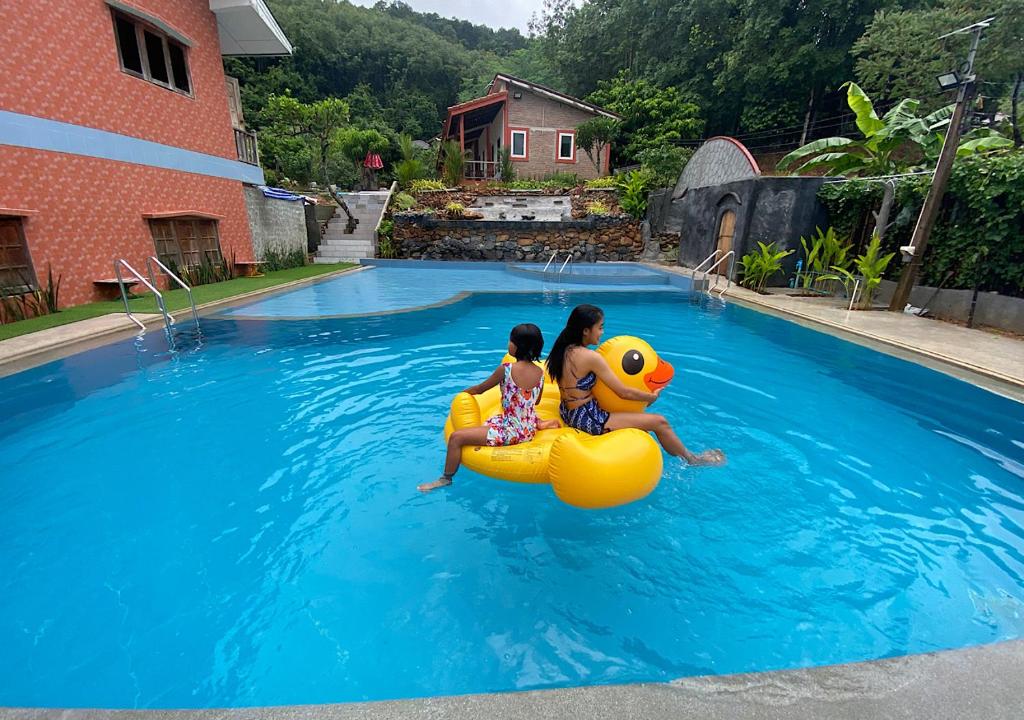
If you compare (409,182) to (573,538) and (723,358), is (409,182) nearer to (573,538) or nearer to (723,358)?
(723,358)

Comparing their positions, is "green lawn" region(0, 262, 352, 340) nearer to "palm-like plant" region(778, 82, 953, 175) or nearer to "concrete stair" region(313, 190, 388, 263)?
"concrete stair" region(313, 190, 388, 263)

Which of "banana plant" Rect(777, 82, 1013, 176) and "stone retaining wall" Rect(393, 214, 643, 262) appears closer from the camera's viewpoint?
"banana plant" Rect(777, 82, 1013, 176)

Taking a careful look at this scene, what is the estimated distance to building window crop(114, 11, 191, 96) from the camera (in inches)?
416

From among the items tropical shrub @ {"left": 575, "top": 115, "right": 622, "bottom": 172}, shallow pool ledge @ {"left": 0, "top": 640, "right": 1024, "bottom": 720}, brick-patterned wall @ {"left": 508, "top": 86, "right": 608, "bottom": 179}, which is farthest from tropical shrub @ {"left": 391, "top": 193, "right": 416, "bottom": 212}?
shallow pool ledge @ {"left": 0, "top": 640, "right": 1024, "bottom": 720}

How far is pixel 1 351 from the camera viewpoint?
647 cm

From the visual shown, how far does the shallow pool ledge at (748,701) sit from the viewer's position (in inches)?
74.5

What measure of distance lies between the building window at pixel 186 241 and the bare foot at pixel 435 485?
11.6 metres

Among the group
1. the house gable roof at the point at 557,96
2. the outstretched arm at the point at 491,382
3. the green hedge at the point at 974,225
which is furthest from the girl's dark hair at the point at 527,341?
→ the house gable roof at the point at 557,96

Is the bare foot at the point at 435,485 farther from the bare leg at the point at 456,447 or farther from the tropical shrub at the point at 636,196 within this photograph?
the tropical shrub at the point at 636,196

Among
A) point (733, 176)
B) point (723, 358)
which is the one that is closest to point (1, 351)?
point (723, 358)

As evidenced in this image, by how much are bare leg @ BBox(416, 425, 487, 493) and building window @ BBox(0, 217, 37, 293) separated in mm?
9695

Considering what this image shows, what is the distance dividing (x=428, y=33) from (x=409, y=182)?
46.2 m

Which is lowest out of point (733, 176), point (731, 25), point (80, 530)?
point (80, 530)

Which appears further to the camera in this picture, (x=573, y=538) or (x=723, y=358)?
(x=723, y=358)
